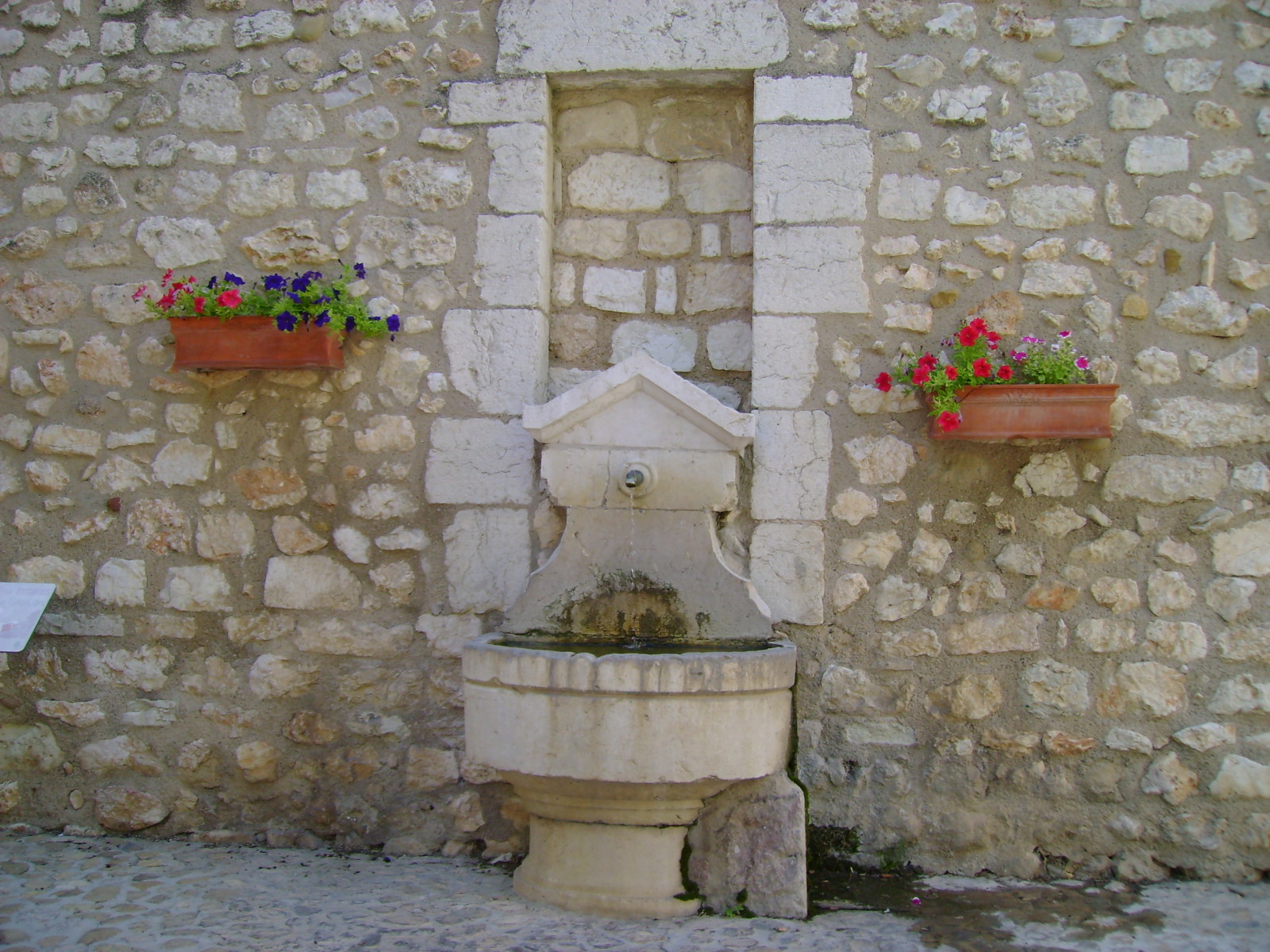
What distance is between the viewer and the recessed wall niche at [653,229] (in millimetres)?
3607

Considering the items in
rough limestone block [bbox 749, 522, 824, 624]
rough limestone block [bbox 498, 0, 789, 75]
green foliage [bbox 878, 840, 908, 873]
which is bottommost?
green foliage [bbox 878, 840, 908, 873]

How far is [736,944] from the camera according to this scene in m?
2.61

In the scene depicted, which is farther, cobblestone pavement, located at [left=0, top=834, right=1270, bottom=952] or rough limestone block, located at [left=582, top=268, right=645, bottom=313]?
rough limestone block, located at [left=582, top=268, right=645, bottom=313]

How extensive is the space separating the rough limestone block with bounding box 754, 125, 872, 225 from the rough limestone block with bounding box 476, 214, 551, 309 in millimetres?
735

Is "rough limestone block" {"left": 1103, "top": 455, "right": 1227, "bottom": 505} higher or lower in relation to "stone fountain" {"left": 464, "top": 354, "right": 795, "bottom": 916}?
higher

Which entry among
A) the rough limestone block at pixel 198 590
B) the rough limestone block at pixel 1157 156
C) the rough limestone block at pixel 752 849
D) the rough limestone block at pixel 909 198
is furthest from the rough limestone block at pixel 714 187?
the rough limestone block at pixel 198 590

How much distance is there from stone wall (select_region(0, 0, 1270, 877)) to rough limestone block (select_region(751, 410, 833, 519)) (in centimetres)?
1

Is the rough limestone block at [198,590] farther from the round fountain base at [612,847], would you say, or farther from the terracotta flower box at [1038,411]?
the terracotta flower box at [1038,411]

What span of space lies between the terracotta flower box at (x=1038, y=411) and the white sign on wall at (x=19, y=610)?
9.21ft

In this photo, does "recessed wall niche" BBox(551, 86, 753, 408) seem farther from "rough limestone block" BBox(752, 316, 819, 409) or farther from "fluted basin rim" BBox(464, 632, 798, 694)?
"fluted basin rim" BBox(464, 632, 798, 694)

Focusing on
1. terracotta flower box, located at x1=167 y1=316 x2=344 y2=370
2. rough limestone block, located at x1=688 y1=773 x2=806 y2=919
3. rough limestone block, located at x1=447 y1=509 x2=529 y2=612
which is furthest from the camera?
rough limestone block, located at x1=447 y1=509 x2=529 y2=612

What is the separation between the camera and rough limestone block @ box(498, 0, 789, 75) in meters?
3.41

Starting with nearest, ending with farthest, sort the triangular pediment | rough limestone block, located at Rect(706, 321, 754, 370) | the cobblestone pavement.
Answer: the cobblestone pavement < the triangular pediment < rough limestone block, located at Rect(706, 321, 754, 370)

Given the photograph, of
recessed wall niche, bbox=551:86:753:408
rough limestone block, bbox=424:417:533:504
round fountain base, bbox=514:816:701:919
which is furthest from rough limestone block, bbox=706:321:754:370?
round fountain base, bbox=514:816:701:919
